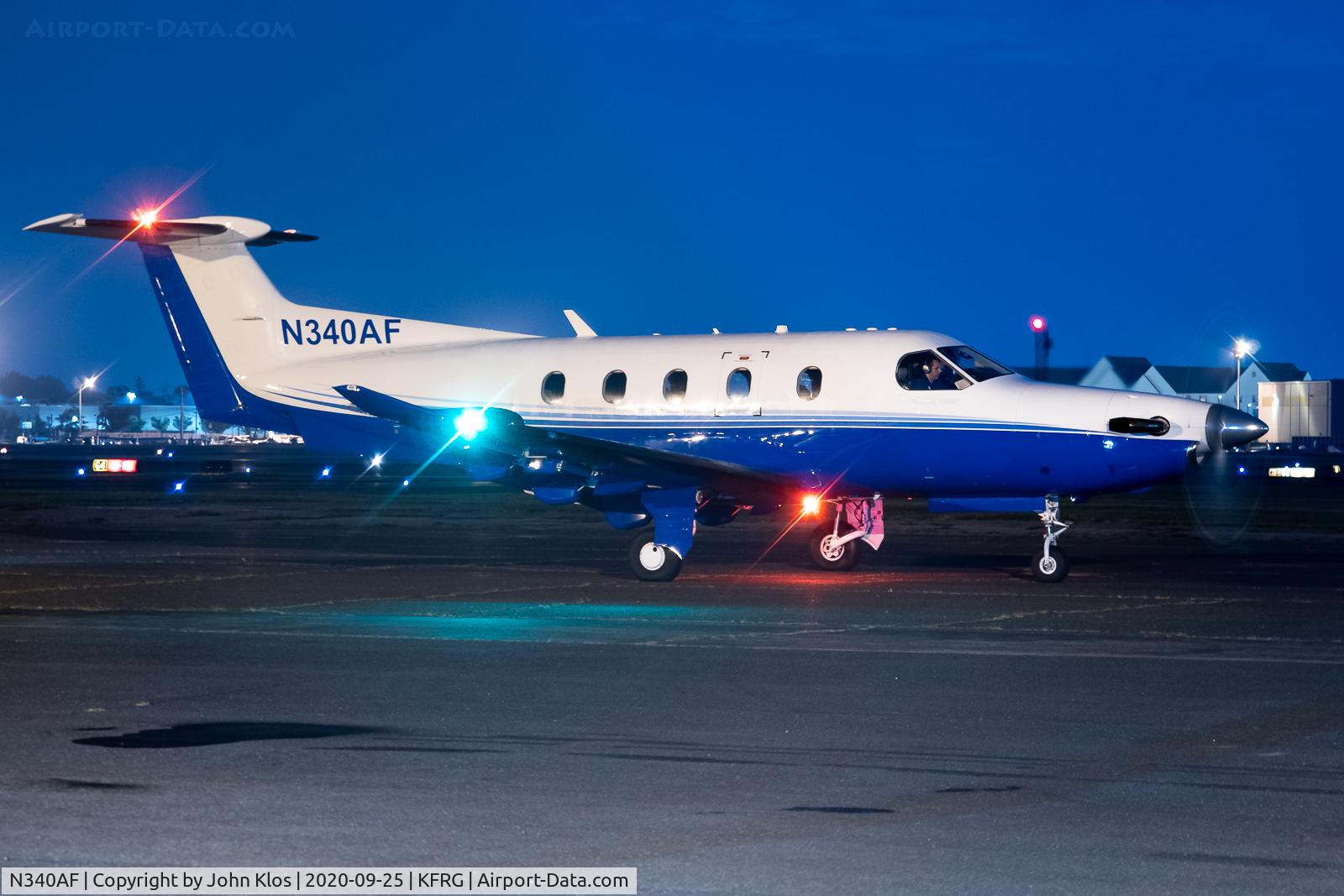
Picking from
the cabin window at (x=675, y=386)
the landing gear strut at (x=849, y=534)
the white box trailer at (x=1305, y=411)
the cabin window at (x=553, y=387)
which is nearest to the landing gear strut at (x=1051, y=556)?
the landing gear strut at (x=849, y=534)

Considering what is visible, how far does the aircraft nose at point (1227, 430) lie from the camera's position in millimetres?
18781

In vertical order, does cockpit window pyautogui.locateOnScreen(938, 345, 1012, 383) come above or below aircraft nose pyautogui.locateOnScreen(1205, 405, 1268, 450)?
above

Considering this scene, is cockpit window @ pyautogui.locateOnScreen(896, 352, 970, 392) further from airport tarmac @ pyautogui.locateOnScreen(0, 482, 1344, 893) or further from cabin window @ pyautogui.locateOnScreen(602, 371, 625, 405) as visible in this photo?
cabin window @ pyautogui.locateOnScreen(602, 371, 625, 405)

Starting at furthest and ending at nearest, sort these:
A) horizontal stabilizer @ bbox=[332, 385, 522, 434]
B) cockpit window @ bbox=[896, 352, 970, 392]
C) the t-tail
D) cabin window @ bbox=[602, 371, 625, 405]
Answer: the t-tail
cabin window @ bbox=[602, 371, 625, 405]
cockpit window @ bbox=[896, 352, 970, 392]
horizontal stabilizer @ bbox=[332, 385, 522, 434]

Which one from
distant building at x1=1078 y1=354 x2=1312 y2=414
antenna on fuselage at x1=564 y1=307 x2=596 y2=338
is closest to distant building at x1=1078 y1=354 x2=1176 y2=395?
distant building at x1=1078 y1=354 x2=1312 y2=414

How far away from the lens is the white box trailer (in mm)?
122688

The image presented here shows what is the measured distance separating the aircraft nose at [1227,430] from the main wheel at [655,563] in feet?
21.6

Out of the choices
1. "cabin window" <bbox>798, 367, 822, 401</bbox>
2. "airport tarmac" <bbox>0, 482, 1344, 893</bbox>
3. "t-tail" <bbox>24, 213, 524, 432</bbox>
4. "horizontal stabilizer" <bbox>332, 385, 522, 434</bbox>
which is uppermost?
"t-tail" <bbox>24, 213, 524, 432</bbox>

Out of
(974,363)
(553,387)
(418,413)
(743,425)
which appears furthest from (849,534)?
(418,413)

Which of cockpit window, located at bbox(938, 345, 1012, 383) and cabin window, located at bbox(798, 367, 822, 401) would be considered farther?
cabin window, located at bbox(798, 367, 822, 401)

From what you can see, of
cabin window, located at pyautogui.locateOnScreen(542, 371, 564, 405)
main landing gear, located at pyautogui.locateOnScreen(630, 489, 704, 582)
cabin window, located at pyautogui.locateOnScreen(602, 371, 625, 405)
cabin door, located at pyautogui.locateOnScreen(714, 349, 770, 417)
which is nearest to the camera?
main landing gear, located at pyautogui.locateOnScreen(630, 489, 704, 582)

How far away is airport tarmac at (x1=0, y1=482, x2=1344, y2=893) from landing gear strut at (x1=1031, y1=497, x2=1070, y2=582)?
42 cm

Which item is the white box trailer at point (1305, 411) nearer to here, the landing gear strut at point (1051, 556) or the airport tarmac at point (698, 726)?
the airport tarmac at point (698, 726)

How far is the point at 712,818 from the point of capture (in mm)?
7172
